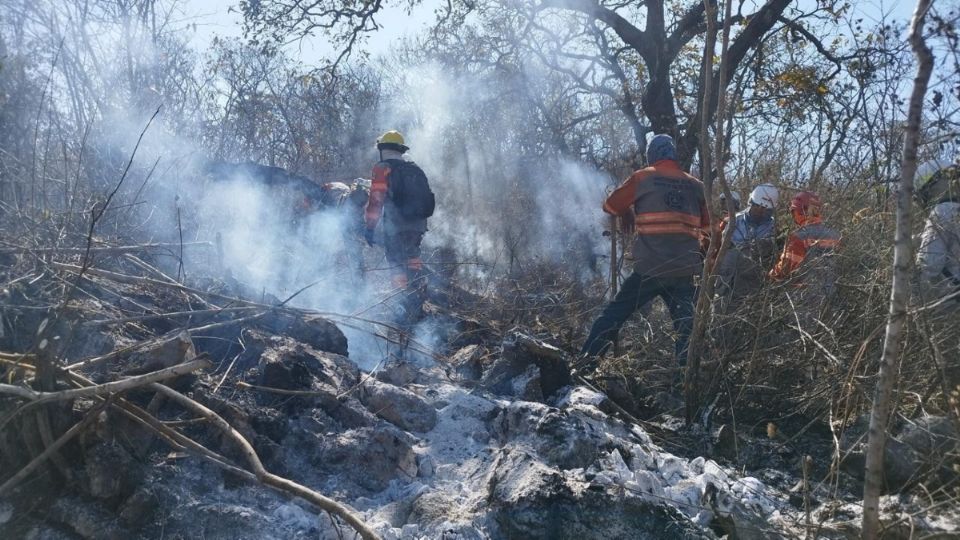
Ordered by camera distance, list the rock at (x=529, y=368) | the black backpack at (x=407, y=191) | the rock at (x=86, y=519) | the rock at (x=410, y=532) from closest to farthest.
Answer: the rock at (x=86, y=519) < the rock at (x=410, y=532) < the rock at (x=529, y=368) < the black backpack at (x=407, y=191)

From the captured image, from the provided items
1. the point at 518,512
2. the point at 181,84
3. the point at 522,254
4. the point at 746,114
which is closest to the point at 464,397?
the point at 518,512

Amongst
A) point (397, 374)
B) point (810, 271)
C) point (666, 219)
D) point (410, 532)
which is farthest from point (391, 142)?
point (410, 532)

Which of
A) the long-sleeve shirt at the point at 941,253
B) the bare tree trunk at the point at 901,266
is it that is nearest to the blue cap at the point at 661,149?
the long-sleeve shirt at the point at 941,253

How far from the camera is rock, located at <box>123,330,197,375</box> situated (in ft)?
11.6

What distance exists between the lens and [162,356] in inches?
140

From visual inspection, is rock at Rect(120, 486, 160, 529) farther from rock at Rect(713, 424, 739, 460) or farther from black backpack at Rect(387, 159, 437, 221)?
black backpack at Rect(387, 159, 437, 221)

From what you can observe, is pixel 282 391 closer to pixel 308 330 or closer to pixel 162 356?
pixel 162 356

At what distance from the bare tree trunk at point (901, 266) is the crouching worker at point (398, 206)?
497 cm

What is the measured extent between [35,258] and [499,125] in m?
11.6

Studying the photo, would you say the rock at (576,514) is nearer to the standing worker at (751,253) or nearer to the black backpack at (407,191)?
the standing worker at (751,253)

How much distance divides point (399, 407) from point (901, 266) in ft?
8.43

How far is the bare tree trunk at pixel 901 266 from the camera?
7.25 feet

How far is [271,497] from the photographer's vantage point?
3240 mm

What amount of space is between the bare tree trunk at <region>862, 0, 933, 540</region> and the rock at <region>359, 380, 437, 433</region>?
2248 mm
